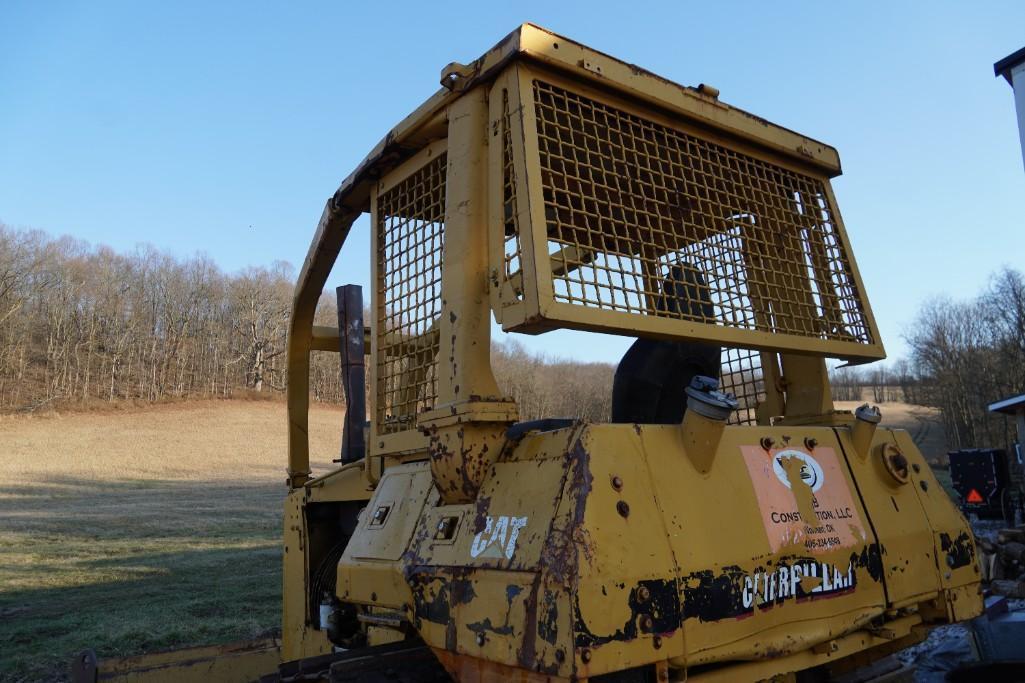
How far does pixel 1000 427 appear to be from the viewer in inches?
1405

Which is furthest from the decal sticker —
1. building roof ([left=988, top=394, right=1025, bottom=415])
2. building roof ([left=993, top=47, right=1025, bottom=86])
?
building roof ([left=993, top=47, right=1025, bottom=86])

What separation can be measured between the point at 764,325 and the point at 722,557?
3.04 feet

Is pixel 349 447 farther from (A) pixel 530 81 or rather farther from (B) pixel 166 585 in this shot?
(B) pixel 166 585

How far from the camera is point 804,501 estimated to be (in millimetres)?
2326

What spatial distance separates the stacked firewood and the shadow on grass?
7730mm

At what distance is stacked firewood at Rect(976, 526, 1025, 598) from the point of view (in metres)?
8.39

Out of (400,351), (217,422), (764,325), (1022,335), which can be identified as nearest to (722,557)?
(764,325)

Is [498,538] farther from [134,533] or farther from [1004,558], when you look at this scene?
[134,533]

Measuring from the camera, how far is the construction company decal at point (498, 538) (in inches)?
74.5

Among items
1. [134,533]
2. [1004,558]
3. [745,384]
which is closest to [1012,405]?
[1004,558]

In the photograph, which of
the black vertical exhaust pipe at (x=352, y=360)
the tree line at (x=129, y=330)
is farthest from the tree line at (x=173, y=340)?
the black vertical exhaust pipe at (x=352, y=360)

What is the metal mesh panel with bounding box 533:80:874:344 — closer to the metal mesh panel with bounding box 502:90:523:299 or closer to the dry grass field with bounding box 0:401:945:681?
the metal mesh panel with bounding box 502:90:523:299

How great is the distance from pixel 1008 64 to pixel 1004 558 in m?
10.9

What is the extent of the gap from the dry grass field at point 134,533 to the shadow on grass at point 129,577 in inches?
1.0
